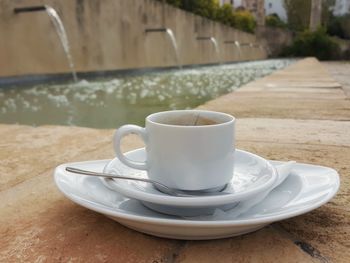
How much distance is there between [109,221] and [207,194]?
159mm

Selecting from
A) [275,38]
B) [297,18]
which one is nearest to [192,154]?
[297,18]

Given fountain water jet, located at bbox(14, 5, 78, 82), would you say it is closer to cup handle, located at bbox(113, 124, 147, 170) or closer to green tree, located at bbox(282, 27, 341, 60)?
cup handle, located at bbox(113, 124, 147, 170)

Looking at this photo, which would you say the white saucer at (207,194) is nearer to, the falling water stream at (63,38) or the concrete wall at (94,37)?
the concrete wall at (94,37)

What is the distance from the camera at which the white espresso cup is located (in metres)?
0.57

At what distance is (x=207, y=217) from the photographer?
511mm

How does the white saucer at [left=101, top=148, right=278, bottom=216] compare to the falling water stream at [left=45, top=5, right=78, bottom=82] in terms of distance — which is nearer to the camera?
the white saucer at [left=101, top=148, right=278, bottom=216]

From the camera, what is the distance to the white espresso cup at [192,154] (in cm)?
57

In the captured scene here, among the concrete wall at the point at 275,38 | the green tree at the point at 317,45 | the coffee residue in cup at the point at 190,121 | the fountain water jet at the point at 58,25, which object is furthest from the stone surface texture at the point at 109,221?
the concrete wall at the point at 275,38

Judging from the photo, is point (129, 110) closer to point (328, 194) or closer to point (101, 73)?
point (328, 194)

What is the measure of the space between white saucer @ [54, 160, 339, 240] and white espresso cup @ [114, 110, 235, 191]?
64mm

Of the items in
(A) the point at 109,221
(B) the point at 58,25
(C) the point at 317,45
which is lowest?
(C) the point at 317,45

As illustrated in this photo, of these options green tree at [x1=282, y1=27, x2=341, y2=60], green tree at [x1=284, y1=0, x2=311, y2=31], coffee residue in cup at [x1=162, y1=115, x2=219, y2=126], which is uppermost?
green tree at [x1=284, y1=0, x2=311, y2=31]

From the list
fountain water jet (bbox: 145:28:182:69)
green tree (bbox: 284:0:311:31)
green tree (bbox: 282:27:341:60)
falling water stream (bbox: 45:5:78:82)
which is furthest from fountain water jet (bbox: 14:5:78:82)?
green tree (bbox: 282:27:341:60)

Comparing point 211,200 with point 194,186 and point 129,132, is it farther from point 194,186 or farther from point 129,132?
point 129,132
